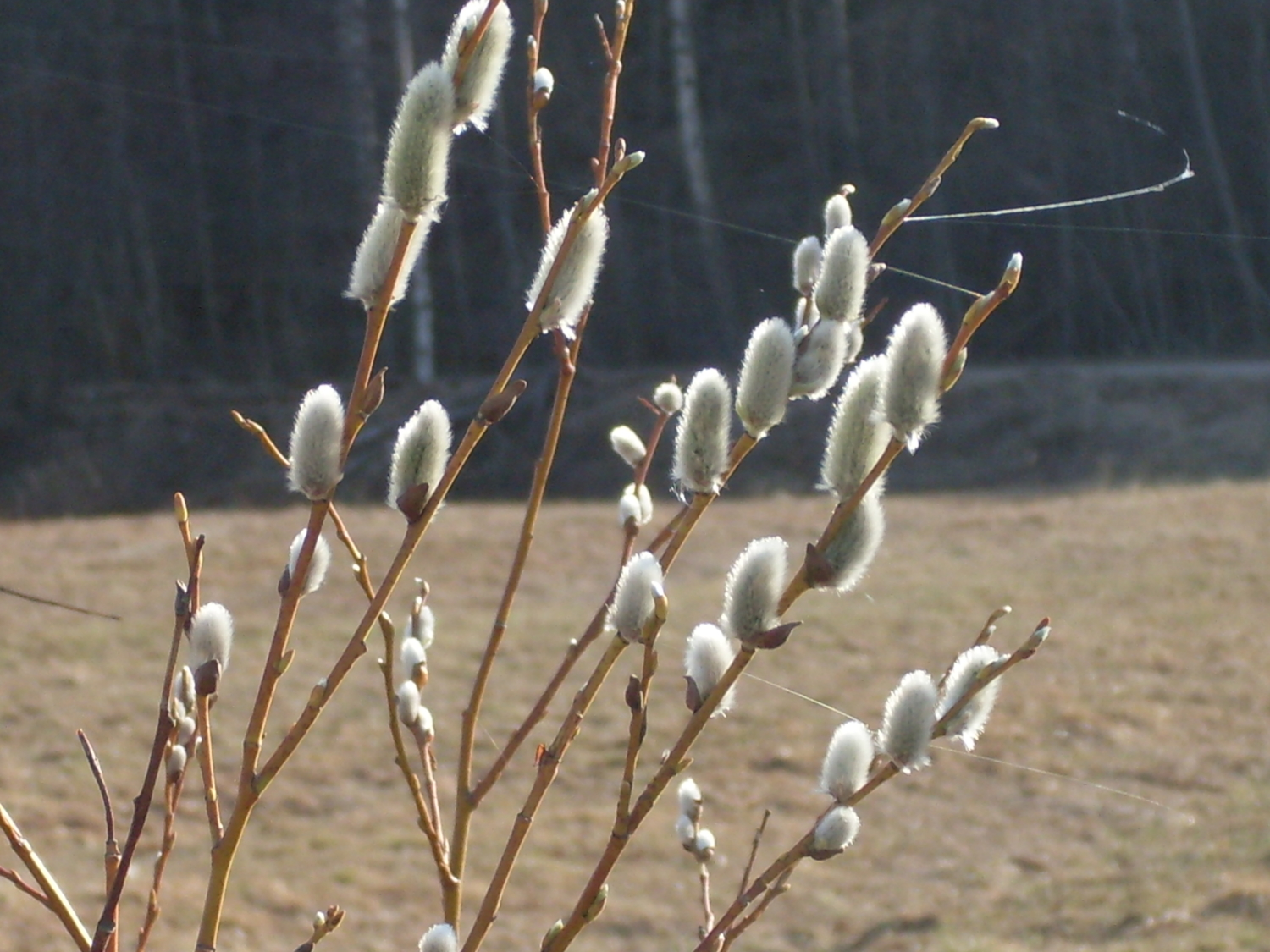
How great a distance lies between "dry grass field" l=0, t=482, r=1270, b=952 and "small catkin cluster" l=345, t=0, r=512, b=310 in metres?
1.76

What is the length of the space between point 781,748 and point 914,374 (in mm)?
4331

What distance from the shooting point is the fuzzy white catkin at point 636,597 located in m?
0.78

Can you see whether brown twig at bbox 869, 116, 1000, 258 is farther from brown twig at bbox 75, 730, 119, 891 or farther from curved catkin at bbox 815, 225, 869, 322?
brown twig at bbox 75, 730, 119, 891

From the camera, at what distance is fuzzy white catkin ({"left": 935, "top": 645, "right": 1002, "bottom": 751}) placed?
2.60 feet

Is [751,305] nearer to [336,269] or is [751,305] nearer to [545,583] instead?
[545,583]

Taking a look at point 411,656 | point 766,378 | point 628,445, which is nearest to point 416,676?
point 411,656

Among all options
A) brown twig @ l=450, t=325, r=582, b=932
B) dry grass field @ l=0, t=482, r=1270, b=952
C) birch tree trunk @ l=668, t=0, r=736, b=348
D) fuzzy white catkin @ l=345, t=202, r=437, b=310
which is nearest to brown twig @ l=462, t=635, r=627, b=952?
brown twig @ l=450, t=325, r=582, b=932

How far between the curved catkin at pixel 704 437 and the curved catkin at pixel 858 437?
59mm

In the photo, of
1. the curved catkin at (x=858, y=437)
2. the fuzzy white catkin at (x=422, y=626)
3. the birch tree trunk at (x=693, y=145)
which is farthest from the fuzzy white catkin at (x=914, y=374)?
the birch tree trunk at (x=693, y=145)

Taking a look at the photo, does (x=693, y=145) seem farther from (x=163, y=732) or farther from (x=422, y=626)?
(x=163, y=732)

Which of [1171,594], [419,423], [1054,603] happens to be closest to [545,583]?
[1054,603]

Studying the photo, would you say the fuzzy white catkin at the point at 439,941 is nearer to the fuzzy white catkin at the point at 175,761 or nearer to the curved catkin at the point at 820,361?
the fuzzy white catkin at the point at 175,761

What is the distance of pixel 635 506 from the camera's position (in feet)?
3.29

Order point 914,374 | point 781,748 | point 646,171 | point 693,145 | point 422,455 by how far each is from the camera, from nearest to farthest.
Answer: point 914,374, point 422,455, point 781,748, point 646,171, point 693,145
